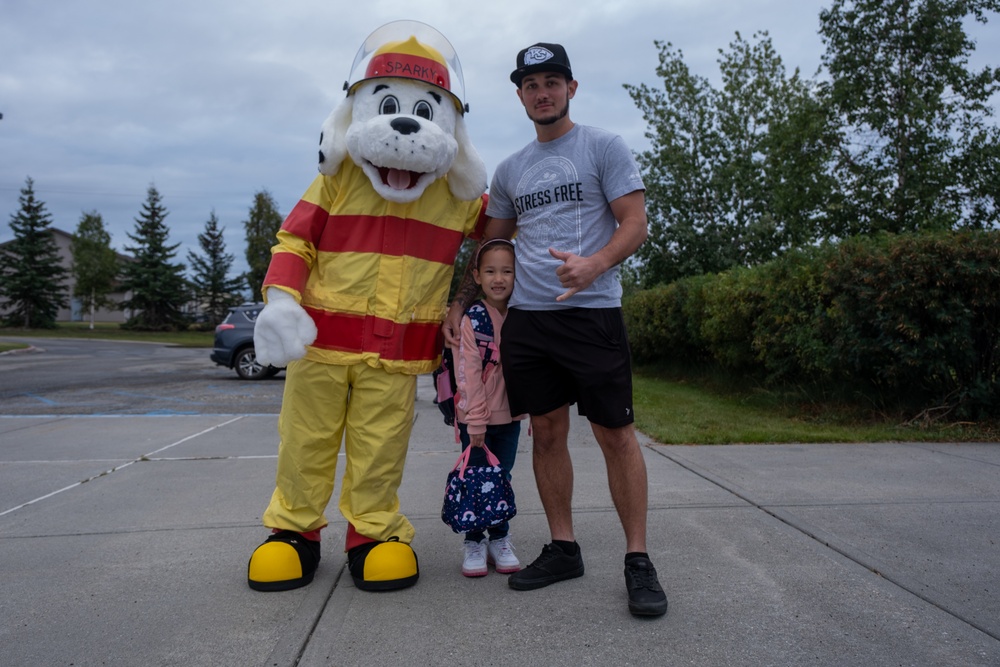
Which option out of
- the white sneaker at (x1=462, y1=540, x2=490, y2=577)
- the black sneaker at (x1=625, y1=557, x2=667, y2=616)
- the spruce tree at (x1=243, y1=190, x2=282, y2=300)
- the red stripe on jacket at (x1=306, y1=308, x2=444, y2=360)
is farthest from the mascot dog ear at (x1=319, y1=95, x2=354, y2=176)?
the spruce tree at (x1=243, y1=190, x2=282, y2=300)

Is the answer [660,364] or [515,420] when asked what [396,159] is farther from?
[660,364]

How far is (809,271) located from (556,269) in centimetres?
521

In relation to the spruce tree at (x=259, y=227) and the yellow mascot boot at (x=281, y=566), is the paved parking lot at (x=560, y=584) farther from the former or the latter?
the spruce tree at (x=259, y=227)

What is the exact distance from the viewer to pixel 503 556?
2.86 metres

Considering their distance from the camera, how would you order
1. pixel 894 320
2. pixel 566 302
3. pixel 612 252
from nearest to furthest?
pixel 612 252 → pixel 566 302 → pixel 894 320

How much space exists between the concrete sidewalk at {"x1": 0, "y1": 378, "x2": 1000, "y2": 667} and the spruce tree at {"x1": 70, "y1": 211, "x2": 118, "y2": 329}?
45.6 m

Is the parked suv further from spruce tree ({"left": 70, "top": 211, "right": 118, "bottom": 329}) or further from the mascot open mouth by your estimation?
spruce tree ({"left": 70, "top": 211, "right": 118, "bottom": 329})

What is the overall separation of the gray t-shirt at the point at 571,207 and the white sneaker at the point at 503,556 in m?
0.95

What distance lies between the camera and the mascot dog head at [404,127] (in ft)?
9.02

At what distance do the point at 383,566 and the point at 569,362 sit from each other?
3.31ft

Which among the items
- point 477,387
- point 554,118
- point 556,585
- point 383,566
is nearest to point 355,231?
point 477,387

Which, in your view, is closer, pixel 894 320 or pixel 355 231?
pixel 355 231

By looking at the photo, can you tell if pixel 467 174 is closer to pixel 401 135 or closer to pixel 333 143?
pixel 401 135

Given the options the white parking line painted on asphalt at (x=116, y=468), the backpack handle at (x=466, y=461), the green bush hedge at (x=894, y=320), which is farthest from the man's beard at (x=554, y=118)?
the green bush hedge at (x=894, y=320)
